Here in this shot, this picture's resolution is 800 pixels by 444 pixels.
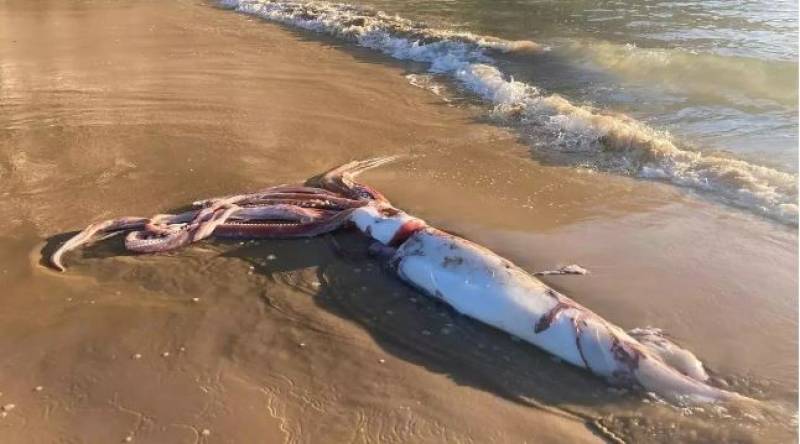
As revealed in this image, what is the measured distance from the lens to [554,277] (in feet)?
17.8

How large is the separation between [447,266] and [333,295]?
2.79 feet

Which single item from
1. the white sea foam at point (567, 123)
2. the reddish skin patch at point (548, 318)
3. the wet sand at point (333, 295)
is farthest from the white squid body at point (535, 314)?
the white sea foam at point (567, 123)

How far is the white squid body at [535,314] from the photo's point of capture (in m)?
4.23

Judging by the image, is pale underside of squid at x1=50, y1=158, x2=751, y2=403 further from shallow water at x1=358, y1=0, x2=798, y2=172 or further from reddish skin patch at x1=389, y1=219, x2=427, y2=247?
shallow water at x1=358, y1=0, x2=798, y2=172

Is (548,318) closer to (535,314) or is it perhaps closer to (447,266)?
(535,314)

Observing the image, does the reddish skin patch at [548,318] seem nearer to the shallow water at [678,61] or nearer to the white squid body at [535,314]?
the white squid body at [535,314]

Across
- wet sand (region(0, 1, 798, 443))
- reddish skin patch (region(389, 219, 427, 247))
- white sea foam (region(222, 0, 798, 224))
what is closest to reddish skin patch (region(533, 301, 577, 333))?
wet sand (region(0, 1, 798, 443))

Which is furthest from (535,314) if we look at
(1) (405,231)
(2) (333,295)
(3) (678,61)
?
(3) (678,61)

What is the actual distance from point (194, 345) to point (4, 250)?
2308 mm

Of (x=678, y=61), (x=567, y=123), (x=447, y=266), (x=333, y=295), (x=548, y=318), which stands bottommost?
(x=333, y=295)

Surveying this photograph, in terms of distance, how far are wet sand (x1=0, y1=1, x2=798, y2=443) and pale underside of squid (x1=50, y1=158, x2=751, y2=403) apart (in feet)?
0.39

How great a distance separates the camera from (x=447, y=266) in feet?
16.9

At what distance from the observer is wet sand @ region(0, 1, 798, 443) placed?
162 inches

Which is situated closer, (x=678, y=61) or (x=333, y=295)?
(x=333, y=295)
